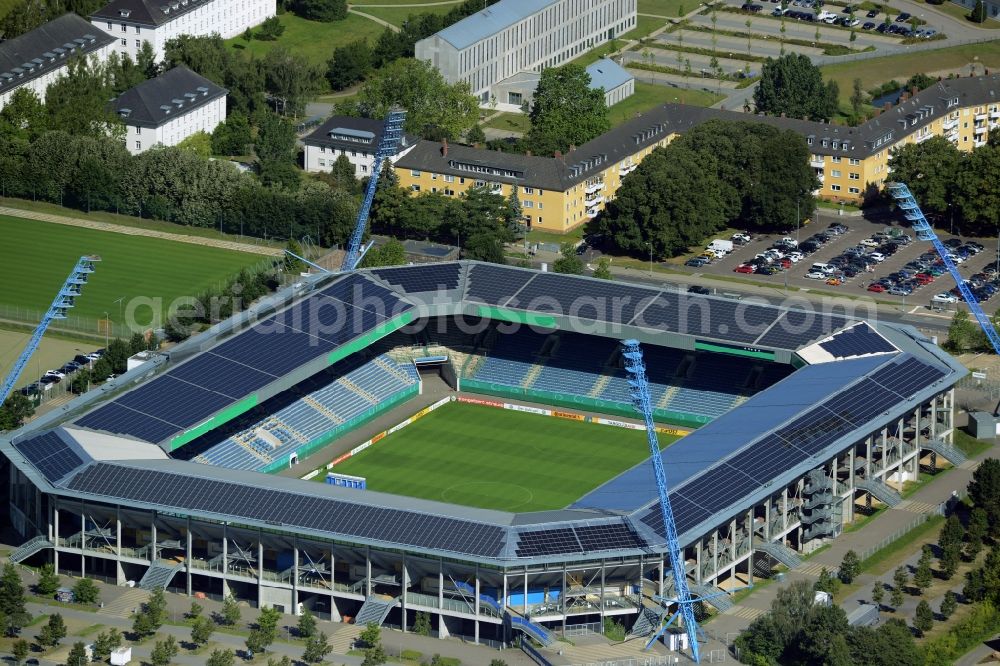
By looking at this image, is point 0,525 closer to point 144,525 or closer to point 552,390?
point 144,525

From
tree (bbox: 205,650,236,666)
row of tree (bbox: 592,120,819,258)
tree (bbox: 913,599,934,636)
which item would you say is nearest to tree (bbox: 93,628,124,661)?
tree (bbox: 205,650,236,666)

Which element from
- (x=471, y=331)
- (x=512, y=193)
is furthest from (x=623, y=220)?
(x=471, y=331)

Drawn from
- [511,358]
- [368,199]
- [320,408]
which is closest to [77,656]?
[320,408]

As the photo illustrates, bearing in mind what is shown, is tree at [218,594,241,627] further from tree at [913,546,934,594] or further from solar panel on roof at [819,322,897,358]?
solar panel on roof at [819,322,897,358]

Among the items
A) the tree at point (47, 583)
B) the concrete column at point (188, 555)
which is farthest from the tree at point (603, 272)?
the tree at point (47, 583)

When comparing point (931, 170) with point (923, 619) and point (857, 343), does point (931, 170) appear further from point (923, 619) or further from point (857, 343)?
point (923, 619)

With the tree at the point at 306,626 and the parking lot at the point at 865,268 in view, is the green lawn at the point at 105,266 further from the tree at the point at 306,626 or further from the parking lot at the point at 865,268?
the tree at the point at 306,626
